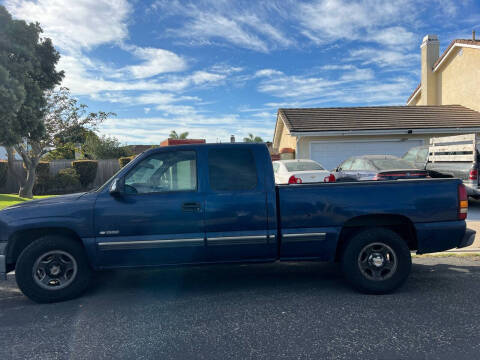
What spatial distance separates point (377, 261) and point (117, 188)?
3.27 meters

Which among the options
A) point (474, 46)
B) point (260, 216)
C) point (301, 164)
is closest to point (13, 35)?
point (301, 164)

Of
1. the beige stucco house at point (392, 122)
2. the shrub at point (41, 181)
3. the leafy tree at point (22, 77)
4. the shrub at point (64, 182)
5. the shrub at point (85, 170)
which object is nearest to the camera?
the leafy tree at point (22, 77)

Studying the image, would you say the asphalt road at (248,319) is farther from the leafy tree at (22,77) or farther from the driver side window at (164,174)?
the leafy tree at (22,77)

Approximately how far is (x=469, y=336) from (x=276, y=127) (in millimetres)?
19832

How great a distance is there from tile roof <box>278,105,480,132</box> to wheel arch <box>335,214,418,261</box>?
11.5 m

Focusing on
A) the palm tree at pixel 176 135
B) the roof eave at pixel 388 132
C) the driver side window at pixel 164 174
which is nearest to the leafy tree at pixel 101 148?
the palm tree at pixel 176 135

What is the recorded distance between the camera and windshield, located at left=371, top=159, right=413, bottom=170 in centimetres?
1013

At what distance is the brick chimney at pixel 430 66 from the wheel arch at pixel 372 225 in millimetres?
19780

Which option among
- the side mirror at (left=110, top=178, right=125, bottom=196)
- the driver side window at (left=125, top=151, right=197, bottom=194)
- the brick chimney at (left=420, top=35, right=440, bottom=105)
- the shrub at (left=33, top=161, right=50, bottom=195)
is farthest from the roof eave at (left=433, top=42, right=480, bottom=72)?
the shrub at (left=33, top=161, right=50, bottom=195)

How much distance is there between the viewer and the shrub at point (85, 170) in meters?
20.8

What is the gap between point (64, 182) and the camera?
19.3 m

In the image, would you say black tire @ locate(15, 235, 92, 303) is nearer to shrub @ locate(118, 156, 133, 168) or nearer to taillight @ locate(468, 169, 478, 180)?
taillight @ locate(468, 169, 478, 180)

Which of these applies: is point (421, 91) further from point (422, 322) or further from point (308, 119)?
point (422, 322)

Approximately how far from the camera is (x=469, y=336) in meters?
3.27
